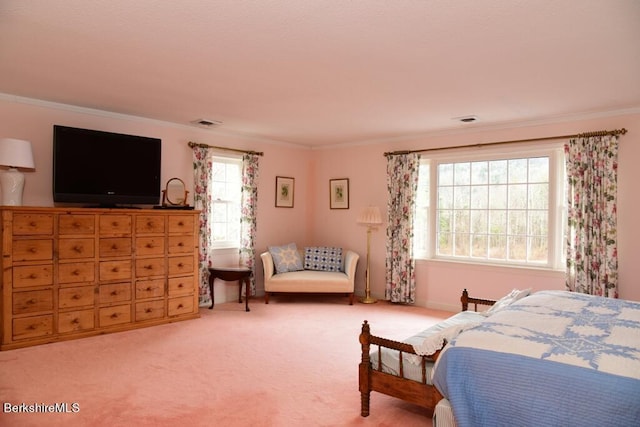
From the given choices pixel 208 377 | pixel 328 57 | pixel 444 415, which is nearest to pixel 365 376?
pixel 444 415

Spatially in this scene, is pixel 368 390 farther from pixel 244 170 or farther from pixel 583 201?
pixel 244 170

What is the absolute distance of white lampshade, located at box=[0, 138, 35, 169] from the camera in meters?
3.90

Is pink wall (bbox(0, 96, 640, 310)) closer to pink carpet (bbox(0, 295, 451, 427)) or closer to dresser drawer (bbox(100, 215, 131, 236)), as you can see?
dresser drawer (bbox(100, 215, 131, 236))

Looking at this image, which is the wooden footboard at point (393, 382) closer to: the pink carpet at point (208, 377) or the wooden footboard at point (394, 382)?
the wooden footboard at point (394, 382)

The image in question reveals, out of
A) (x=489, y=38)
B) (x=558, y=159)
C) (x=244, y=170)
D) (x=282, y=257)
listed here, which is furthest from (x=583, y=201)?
(x=244, y=170)

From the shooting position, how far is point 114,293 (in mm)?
4426

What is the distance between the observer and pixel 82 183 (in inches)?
174

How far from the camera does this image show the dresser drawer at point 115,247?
4.35 meters

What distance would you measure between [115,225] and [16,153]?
3.57 feet

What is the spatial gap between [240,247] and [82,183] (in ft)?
7.54

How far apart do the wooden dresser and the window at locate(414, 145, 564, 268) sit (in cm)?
320

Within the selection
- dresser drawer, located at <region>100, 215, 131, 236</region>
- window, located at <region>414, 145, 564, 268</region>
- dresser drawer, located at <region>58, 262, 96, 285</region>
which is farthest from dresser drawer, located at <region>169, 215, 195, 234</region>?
window, located at <region>414, 145, 564, 268</region>

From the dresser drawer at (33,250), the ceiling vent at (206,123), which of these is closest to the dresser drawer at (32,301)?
the dresser drawer at (33,250)

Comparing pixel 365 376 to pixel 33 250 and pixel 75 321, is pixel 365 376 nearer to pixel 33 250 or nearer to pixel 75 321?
pixel 75 321
